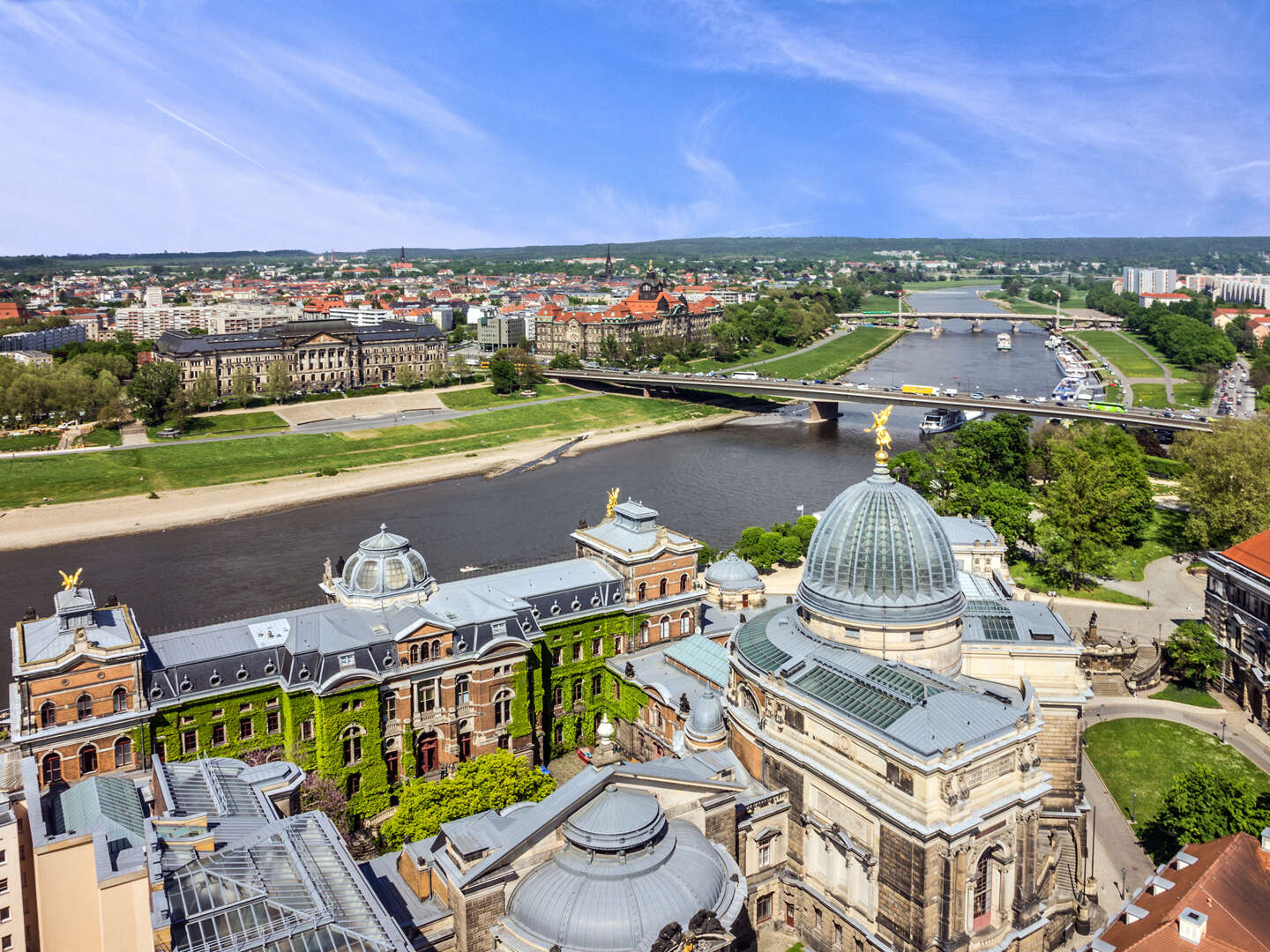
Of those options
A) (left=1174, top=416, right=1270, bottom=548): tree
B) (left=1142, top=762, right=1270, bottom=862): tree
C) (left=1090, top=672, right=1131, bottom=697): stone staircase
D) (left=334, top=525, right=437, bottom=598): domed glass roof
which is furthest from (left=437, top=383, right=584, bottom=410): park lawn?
(left=1142, top=762, right=1270, bottom=862): tree

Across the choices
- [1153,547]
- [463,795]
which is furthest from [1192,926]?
[1153,547]

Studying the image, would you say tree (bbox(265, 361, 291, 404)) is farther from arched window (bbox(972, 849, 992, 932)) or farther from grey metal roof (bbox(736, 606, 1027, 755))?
arched window (bbox(972, 849, 992, 932))

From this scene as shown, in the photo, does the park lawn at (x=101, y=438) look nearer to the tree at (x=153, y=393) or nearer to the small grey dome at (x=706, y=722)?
the tree at (x=153, y=393)

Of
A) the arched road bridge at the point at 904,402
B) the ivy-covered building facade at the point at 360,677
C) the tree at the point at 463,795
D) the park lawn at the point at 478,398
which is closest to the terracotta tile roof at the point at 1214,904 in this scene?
the tree at the point at 463,795

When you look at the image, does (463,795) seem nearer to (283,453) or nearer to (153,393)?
(283,453)

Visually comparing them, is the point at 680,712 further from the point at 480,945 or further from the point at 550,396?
the point at 550,396
